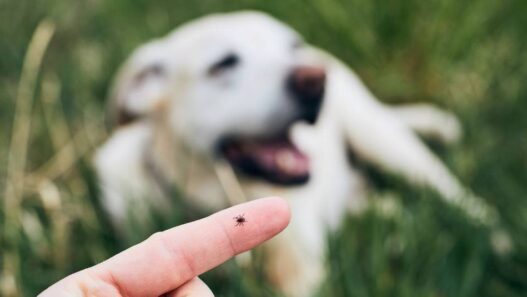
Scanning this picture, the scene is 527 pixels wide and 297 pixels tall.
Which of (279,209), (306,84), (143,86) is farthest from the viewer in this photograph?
(143,86)

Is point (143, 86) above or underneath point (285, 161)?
above

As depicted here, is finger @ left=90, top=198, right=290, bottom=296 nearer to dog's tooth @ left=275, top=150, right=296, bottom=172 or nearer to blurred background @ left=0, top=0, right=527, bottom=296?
blurred background @ left=0, top=0, right=527, bottom=296

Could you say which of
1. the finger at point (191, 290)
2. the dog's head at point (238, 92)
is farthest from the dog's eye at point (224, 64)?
the finger at point (191, 290)

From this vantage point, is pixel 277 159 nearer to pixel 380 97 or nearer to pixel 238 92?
pixel 238 92

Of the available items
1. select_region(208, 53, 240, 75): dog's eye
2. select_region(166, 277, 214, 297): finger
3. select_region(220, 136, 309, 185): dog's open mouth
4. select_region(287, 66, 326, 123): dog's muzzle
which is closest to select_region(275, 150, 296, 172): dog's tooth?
select_region(220, 136, 309, 185): dog's open mouth

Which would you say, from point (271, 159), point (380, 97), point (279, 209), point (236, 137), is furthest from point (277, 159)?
point (279, 209)

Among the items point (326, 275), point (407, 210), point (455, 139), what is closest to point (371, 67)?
point (455, 139)
